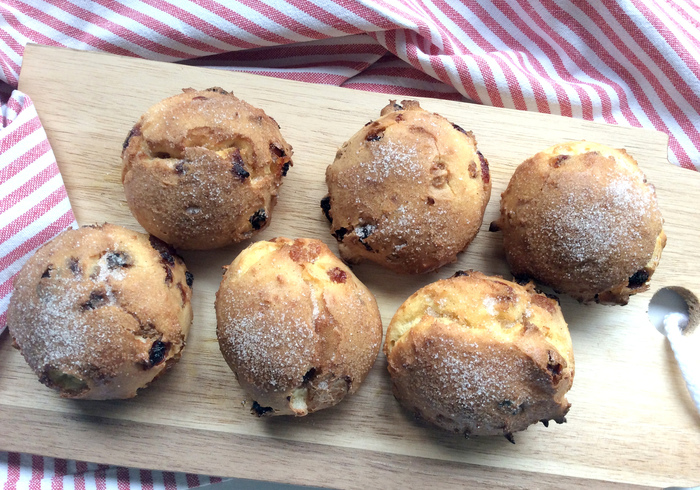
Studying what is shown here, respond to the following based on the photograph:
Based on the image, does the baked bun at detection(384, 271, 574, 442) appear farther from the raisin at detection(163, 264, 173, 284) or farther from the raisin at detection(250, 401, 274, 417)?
the raisin at detection(163, 264, 173, 284)

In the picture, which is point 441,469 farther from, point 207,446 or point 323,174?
point 323,174

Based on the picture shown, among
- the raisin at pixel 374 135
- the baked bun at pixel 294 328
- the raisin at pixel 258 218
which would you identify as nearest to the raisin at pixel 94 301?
the baked bun at pixel 294 328

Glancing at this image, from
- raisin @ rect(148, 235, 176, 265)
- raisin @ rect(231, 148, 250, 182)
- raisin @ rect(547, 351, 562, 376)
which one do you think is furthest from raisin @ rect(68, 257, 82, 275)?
raisin @ rect(547, 351, 562, 376)

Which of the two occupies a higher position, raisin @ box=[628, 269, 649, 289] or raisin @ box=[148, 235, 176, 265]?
raisin @ box=[148, 235, 176, 265]

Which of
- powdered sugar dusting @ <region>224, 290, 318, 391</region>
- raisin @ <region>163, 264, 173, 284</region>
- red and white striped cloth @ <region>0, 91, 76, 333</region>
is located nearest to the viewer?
powdered sugar dusting @ <region>224, 290, 318, 391</region>

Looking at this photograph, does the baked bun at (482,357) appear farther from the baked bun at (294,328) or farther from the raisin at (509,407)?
the baked bun at (294,328)

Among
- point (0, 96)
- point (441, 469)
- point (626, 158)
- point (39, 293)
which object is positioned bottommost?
point (441, 469)

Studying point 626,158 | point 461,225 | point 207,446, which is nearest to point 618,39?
point 626,158
